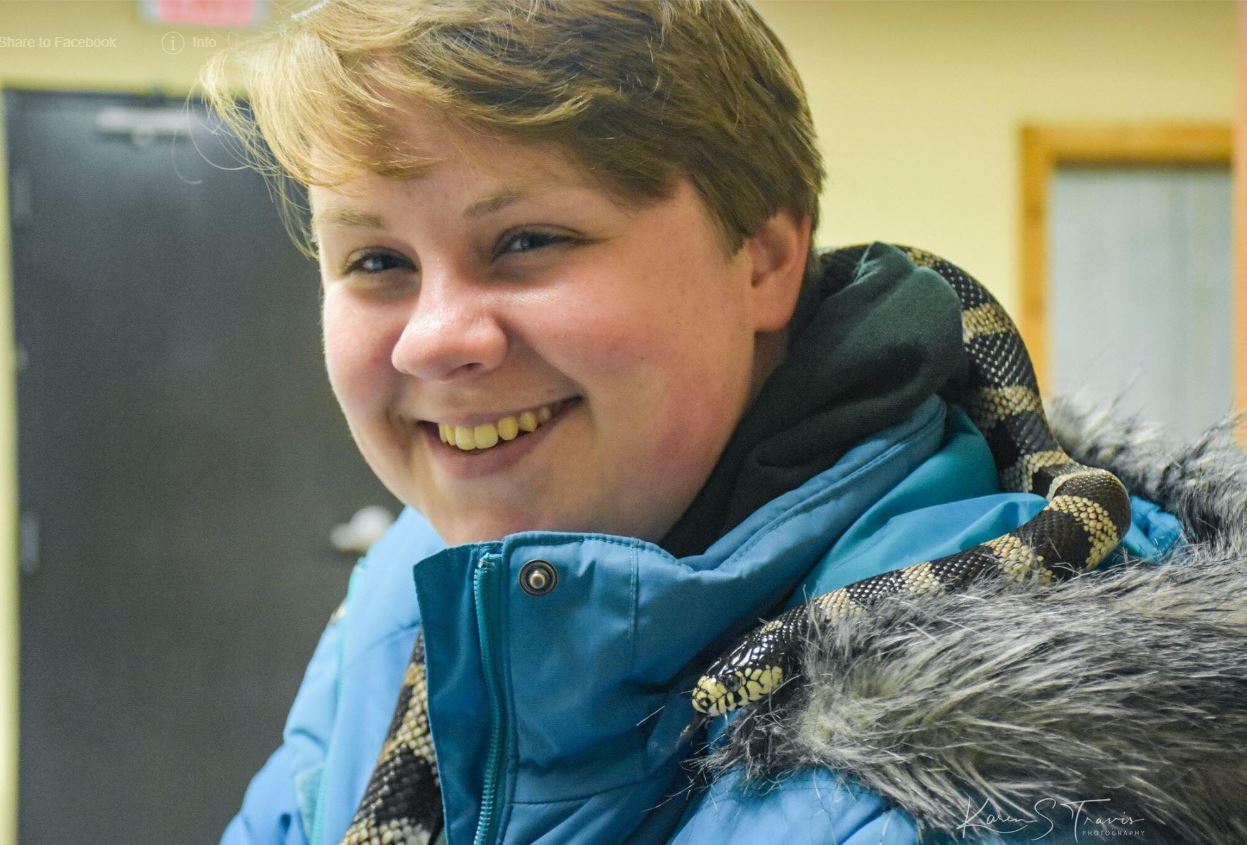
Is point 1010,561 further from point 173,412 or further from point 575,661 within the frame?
point 173,412

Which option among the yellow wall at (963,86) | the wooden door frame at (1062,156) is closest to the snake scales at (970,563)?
the yellow wall at (963,86)

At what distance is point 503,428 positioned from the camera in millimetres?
914

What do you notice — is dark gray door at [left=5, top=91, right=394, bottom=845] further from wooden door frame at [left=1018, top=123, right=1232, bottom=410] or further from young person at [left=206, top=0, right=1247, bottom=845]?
young person at [left=206, top=0, right=1247, bottom=845]

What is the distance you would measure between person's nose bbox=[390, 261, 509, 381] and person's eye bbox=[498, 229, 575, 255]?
41 mm

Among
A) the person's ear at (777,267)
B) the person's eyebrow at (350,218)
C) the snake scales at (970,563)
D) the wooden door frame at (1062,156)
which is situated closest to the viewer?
the snake scales at (970,563)

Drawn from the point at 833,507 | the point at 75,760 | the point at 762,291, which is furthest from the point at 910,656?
the point at 75,760

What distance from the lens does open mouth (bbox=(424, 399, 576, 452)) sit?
909 mm

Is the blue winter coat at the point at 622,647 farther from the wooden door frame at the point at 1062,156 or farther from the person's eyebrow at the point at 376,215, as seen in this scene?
the wooden door frame at the point at 1062,156

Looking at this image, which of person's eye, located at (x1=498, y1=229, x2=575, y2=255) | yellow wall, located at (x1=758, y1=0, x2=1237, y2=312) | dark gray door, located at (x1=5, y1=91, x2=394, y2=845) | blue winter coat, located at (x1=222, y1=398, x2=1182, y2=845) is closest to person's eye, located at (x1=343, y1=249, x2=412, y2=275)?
person's eye, located at (x1=498, y1=229, x2=575, y2=255)

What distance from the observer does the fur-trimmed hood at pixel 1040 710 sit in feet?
→ 2.20

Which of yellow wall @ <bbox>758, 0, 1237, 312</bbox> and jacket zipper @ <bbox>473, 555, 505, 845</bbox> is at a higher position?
yellow wall @ <bbox>758, 0, 1237, 312</bbox>

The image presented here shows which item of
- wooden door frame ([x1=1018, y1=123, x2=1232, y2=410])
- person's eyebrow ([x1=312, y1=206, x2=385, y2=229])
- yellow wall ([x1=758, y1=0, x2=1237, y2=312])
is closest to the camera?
person's eyebrow ([x1=312, y1=206, x2=385, y2=229])

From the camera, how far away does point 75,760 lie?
324 cm

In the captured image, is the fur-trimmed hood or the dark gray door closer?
the fur-trimmed hood
